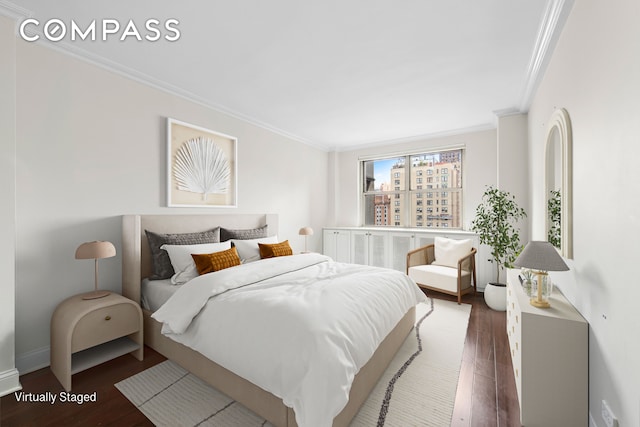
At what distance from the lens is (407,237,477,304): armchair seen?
384 cm

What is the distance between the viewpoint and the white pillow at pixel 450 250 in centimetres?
411

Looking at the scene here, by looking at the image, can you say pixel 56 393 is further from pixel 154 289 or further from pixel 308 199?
pixel 308 199

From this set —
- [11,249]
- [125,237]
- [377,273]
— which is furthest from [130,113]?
[377,273]

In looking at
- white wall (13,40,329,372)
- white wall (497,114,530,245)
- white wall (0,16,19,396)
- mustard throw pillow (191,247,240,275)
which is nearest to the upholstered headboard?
white wall (13,40,329,372)

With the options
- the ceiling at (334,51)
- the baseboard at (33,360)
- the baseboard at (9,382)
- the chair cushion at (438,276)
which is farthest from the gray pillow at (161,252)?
the chair cushion at (438,276)

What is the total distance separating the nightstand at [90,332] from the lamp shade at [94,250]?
38 cm

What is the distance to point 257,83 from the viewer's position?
3.03 m

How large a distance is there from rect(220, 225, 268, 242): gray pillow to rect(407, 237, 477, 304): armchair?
7.35 ft

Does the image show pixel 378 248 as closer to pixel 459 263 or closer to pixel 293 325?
pixel 459 263

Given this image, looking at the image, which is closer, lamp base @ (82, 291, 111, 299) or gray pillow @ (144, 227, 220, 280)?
lamp base @ (82, 291, 111, 299)

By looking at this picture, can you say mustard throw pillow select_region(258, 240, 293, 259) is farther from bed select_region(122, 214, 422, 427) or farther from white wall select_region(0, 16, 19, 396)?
white wall select_region(0, 16, 19, 396)

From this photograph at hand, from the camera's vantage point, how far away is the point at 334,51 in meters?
2.43

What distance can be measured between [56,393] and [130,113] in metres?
2.42

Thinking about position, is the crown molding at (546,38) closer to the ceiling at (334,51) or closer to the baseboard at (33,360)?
the ceiling at (334,51)
